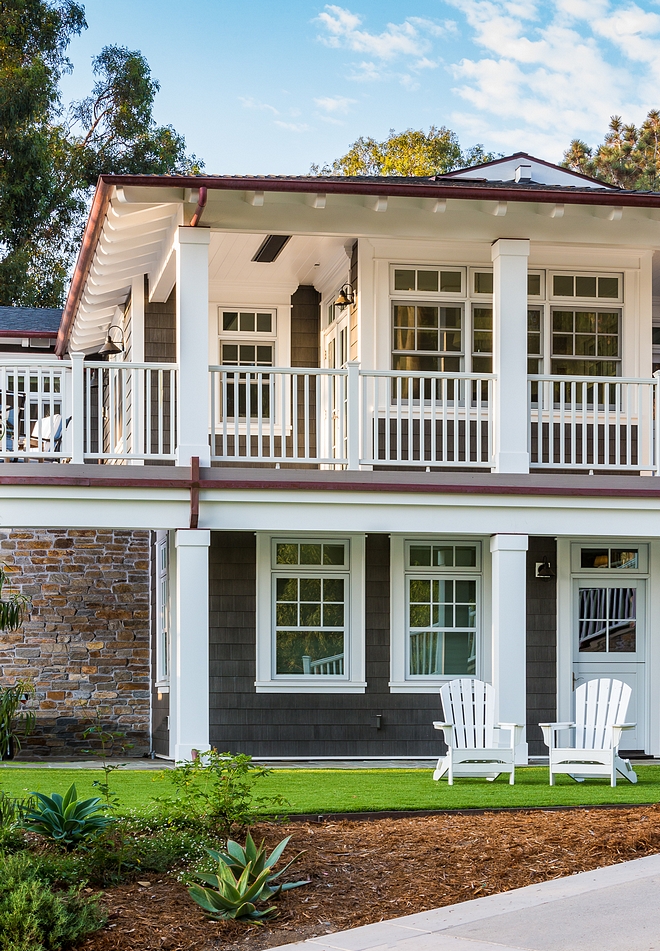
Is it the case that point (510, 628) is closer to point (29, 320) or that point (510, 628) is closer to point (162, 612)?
point (162, 612)

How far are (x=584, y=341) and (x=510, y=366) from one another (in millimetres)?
1784

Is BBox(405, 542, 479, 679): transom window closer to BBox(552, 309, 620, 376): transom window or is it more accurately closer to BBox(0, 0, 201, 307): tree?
BBox(552, 309, 620, 376): transom window

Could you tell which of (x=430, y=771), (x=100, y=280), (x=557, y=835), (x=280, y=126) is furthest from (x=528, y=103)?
(x=557, y=835)

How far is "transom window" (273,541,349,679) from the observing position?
43.2 feet

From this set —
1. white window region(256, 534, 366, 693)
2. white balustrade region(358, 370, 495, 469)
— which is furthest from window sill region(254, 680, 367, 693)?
white balustrade region(358, 370, 495, 469)

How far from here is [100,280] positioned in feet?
45.9

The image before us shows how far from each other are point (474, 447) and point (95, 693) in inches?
209

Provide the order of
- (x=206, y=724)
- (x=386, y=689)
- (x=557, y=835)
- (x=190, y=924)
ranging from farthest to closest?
(x=386, y=689) → (x=206, y=724) → (x=557, y=835) → (x=190, y=924)

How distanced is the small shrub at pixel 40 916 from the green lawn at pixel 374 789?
1.87 meters

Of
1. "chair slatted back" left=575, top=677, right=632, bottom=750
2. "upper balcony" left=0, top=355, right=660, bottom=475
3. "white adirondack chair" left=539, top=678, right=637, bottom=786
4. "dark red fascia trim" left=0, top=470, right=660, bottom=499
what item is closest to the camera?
"white adirondack chair" left=539, top=678, right=637, bottom=786

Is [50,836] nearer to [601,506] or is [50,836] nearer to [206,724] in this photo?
[206,724]

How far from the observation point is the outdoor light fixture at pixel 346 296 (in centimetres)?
1324

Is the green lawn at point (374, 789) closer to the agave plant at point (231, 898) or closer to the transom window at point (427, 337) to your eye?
the agave plant at point (231, 898)

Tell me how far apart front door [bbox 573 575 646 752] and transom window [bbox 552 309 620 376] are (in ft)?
7.53
